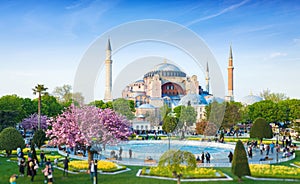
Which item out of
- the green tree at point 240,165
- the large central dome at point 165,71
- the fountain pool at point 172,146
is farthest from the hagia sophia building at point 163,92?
the green tree at point 240,165

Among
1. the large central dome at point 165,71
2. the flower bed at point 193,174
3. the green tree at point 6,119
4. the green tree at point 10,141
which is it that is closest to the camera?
the flower bed at point 193,174

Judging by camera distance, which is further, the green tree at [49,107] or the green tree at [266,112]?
the green tree at [266,112]

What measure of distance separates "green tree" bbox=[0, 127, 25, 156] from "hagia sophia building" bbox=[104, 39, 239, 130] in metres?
31.0

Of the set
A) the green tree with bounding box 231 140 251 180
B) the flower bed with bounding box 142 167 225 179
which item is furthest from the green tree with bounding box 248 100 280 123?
the green tree with bounding box 231 140 251 180

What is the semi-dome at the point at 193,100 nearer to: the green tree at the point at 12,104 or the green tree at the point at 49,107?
the green tree at the point at 49,107

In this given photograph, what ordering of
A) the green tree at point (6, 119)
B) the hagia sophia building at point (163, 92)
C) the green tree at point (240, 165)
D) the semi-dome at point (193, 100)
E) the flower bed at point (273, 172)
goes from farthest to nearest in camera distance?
the semi-dome at point (193, 100)
the hagia sophia building at point (163, 92)
the green tree at point (6, 119)
the flower bed at point (273, 172)
the green tree at point (240, 165)

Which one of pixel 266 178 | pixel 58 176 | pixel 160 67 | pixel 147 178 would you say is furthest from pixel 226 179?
pixel 160 67

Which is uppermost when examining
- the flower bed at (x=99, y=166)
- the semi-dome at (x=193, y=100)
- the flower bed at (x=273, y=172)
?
the semi-dome at (x=193, y=100)

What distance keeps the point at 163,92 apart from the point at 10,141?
62982mm

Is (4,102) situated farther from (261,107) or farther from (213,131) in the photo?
(261,107)

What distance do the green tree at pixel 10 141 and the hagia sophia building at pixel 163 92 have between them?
102 feet

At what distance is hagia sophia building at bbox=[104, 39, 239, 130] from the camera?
60219mm

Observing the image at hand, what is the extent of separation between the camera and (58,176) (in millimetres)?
15188

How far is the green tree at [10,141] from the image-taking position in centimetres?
2127
